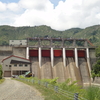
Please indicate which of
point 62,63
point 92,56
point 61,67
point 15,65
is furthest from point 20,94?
point 92,56

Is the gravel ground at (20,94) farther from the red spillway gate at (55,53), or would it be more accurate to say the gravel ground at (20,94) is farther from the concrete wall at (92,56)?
the concrete wall at (92,56)

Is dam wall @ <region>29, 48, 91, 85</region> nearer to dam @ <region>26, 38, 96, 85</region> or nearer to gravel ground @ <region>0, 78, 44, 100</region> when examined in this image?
dam @ <region>26, 38, 96, 85</region>

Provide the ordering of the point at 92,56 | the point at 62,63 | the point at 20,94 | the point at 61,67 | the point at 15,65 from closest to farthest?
1. the point at 20,94
2. the point at 15,65
3. the point at 61,67
4. the point at 62,63
5. the point at 92,56

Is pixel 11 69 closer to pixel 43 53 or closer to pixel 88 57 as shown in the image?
pixel 43 53

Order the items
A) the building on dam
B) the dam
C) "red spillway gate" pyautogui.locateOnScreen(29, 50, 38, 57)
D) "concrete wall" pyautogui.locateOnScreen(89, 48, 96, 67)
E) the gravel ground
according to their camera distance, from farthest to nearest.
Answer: "red spillway gate" pyautogui.locateOnScreen(29, 50, 38, 57), "concrete wall" pyautogui.locateOnScreen(89, 48, 96, 67), the building on dam, the dam, the gravel ground

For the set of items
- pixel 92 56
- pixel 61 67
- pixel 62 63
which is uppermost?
pixel 92 56

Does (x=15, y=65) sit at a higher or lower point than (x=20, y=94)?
higher

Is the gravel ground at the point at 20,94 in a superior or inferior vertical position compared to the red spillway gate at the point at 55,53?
inferior

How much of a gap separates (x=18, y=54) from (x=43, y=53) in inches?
457

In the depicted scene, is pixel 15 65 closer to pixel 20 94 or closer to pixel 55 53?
pixel 55 53

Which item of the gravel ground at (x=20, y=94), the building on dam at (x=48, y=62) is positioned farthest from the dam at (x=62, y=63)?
the gravel ground at (x=20, y=94)

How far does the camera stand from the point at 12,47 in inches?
2472

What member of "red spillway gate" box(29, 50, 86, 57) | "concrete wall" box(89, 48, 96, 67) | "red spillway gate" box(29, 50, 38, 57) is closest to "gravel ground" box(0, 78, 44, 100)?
"red spillway gate" box(29, 50, 38, 57)

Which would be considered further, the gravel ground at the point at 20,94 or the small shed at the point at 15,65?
the small shed at the point at 15,65
